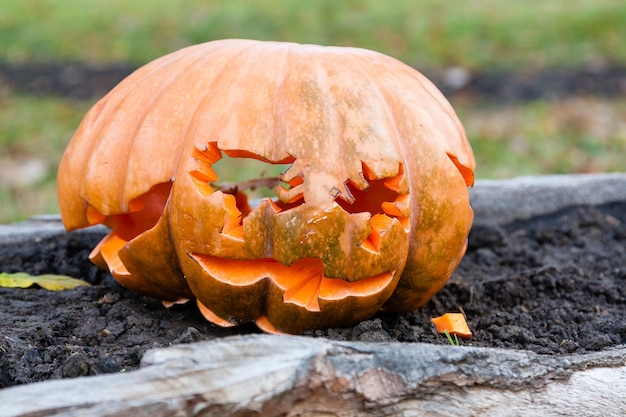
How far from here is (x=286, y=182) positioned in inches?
83.1

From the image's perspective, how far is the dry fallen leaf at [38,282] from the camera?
2.80 m

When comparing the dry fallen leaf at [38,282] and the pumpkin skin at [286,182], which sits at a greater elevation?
the pumpkin skin at [286,182]

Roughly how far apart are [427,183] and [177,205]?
2.41 ft

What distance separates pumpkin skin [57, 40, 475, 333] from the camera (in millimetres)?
2148

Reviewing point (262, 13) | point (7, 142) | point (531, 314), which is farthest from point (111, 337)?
point (262, 13)

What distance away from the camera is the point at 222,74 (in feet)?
7.68

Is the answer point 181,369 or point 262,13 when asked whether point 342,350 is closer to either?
point 181,369

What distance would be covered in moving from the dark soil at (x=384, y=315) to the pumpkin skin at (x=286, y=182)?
0.45 feet

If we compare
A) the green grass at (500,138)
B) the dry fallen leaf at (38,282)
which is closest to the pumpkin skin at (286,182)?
the dry fallen leaf at (38,282)

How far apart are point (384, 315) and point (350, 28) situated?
25.2 feet

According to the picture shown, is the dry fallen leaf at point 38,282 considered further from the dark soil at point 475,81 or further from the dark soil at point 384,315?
the dark soil at point 475,81

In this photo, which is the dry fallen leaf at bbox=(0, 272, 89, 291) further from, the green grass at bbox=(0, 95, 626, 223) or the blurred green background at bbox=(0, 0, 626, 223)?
the blurred green background at bbox=(0, 0, 626, 223)

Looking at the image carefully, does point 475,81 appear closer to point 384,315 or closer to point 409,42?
point 409,42

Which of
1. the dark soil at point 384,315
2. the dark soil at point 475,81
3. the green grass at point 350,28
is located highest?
the green grass at point 350,28
